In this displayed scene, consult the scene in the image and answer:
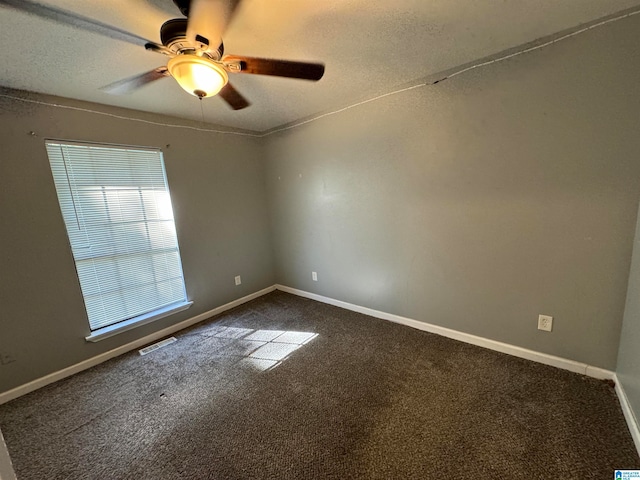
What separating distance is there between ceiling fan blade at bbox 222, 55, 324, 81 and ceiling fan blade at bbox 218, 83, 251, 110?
23 cm

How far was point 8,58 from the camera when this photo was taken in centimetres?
156

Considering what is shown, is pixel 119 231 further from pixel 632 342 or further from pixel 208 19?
pixel 632 342

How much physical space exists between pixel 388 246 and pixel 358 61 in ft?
5.23

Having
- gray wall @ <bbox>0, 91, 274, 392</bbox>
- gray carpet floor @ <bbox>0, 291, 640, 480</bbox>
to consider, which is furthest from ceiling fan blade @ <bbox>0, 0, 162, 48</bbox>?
gray carpet floor @ <bbox>0, 291, 640, 480</bbox>

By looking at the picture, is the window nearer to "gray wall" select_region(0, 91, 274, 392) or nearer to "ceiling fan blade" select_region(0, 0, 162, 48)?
"gray wall" select_region(0, 91, 274, 392)

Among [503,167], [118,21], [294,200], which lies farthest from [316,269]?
[118,21]

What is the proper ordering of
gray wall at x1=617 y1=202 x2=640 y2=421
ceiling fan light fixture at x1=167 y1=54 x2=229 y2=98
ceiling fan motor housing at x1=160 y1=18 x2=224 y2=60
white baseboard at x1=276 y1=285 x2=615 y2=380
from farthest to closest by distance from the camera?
1. white baseboard at x1=276 y1=285 x2=615 y2=380
2. gray wall at x1=617 y1=202 x2=640 y2=421
3. ceiling fan light fixture at x1=167 y1=54 x2=229 y2=98
4. ceiling fan motor housing at x1=160 y1=18 x2=224 y2=60

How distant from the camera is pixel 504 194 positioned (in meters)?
1.97

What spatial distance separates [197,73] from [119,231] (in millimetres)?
1867

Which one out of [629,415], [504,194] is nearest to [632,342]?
[629,415]

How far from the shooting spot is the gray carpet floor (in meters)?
1.34

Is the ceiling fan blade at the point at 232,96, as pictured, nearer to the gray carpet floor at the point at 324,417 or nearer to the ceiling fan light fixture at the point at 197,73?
the ceiling fan light fixture at the point at 197,73

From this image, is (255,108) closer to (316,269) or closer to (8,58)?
(8,58)

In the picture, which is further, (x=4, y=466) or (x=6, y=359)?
(x=6, y=359)
